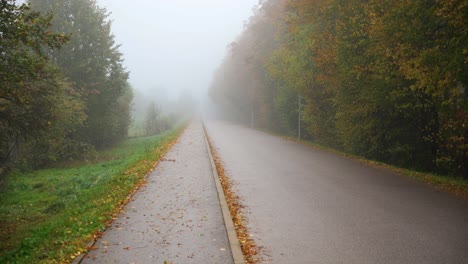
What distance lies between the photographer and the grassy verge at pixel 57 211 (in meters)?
6.69

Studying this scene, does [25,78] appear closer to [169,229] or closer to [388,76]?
[169,229]

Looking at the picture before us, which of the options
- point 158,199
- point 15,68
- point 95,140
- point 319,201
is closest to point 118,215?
point 158,199

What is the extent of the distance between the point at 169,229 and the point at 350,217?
3614 mm

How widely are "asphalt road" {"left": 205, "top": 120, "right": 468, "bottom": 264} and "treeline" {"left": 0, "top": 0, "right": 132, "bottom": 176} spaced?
7694mm

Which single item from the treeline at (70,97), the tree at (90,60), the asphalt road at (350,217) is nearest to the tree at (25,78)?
the treeline at (70,97)

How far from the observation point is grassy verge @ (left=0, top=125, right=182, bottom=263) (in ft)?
22.0

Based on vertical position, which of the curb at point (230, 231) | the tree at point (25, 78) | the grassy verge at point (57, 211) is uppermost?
the tree at point (25, 78)

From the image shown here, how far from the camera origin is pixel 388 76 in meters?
13.0

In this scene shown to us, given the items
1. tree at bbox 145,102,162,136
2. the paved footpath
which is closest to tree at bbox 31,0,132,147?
tree at bbox 145,102,162,136

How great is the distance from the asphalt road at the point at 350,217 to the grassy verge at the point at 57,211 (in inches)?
122

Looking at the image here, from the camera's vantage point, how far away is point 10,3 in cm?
1033

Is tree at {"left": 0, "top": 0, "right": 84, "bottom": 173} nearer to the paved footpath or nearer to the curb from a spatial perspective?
the paved footpath

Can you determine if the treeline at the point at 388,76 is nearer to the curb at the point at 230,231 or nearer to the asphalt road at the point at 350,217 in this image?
the asphalt road at the point at 350,217

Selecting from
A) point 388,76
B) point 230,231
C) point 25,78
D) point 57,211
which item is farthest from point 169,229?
point 388,76
